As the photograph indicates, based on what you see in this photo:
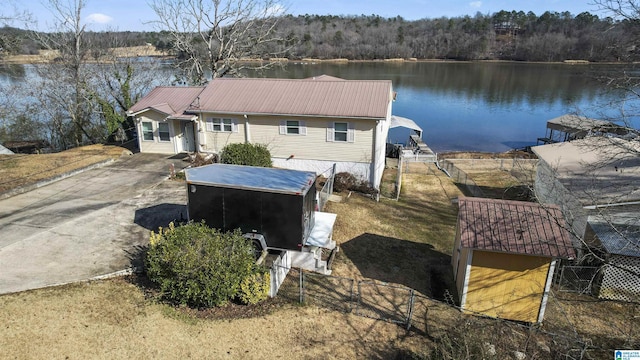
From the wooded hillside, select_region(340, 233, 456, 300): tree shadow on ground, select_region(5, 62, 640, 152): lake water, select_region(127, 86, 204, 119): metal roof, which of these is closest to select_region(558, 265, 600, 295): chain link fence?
select_region(340, 233, 456, 300): tree shadow on ground

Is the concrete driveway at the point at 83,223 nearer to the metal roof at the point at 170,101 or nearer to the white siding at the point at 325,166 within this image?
the metal roof at the point at 170,101

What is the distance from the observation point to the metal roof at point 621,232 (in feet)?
37.2

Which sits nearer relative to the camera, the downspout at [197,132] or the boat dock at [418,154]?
the downspout at [197,132]

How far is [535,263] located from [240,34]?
28.9 metres

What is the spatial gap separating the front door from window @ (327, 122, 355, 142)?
26.6ft

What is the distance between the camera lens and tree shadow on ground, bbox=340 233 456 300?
12015 millimetres

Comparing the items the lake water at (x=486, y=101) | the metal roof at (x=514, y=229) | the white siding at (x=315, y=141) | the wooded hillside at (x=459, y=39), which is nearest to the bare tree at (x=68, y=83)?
the lake water at (x=486, y=101)

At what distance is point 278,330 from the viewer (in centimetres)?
898

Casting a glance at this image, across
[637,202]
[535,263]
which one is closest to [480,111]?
[637,202]

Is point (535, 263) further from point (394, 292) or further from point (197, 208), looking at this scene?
point (197, 208)

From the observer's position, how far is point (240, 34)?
32.4 meters

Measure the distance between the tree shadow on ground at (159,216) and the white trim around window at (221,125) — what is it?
23.9 ft

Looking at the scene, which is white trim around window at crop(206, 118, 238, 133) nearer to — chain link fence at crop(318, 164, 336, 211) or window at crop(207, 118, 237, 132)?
window at crop(207, 118, 237, 132)

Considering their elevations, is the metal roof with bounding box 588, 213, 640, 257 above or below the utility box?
below
